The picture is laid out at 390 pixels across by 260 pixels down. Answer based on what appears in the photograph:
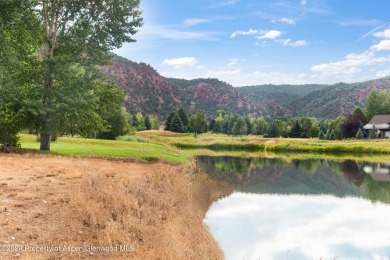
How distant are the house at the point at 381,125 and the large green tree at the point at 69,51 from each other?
284 feet

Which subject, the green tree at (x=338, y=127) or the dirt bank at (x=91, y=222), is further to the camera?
the green tree at (x=338, y=127)

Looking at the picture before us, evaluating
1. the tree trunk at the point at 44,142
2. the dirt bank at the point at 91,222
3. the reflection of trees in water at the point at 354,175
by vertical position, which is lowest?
the reflection of trees in water at the point at 354,175

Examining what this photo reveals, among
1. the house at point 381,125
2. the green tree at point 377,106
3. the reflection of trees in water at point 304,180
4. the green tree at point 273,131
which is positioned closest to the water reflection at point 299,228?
the reflection of trees in water at point 304,180

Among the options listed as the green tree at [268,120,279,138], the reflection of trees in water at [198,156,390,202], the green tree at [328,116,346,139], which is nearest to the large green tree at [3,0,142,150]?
the reflection of trees in water at [198,156,390,202]

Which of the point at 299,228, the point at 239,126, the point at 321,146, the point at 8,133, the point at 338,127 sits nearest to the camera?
the point at 299,228

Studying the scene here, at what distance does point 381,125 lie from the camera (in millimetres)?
98875

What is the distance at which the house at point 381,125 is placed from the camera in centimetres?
9738

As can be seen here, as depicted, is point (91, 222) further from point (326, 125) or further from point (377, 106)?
point (326, 125)

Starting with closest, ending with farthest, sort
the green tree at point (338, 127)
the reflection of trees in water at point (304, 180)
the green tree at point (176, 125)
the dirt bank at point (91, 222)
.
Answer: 1. the dirt bank at point (91, 222)
2. the reflection of trees in water at point (304, 180)
3. the green tree at point (338, 127)
4. the green tree at point (176, 125)

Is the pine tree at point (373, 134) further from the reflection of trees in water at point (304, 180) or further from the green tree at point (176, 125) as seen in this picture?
the green tree at point (176, 125)

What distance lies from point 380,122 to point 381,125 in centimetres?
138

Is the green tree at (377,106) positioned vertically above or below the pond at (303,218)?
above

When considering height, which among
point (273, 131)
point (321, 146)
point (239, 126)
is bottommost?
point (321, 146)

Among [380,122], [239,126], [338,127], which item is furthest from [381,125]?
[239,126]
